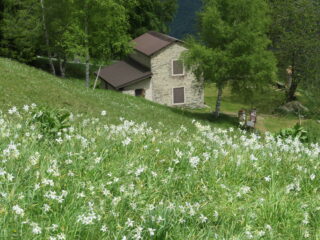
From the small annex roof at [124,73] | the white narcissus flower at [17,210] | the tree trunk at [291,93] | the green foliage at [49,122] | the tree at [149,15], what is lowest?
the tree trunk at [291,93]

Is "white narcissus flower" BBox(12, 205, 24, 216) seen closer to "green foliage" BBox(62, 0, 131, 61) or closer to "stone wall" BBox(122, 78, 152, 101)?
"green foliage" BBox(62, 0, 131, 61)

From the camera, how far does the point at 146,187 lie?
611 cm

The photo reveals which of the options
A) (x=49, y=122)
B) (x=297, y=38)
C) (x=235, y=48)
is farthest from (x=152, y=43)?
(x=49, y=122)

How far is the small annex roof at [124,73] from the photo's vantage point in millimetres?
47938

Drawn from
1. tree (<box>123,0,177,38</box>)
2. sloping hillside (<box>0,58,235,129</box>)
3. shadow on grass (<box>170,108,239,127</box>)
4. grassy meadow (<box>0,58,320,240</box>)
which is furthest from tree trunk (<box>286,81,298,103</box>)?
grassy meadow (<box>0,58,320,240</box>)

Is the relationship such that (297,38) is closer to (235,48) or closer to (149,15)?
(235,48)

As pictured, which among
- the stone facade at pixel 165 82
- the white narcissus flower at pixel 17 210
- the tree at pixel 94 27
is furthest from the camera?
the stone facade at pixel 165 82

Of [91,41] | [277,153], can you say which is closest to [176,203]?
[277,153]

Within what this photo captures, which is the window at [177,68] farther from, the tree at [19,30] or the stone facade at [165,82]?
the tree at [19,30]

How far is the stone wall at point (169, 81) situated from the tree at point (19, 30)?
582 inches

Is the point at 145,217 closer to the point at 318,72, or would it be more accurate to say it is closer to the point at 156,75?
the point at 156,75

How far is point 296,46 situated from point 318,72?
465cm

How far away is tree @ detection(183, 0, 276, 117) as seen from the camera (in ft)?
130

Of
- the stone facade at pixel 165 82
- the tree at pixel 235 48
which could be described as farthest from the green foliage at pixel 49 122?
the stone facade at pixel 165 82
